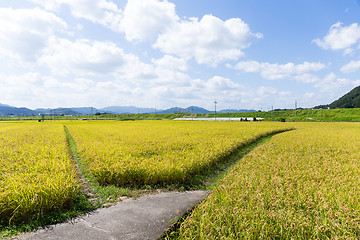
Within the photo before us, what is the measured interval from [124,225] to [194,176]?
161 inches

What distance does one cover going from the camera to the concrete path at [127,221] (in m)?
3.57

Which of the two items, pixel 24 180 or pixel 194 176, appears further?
pixel 194 176

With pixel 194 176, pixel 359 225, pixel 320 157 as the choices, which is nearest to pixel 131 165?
pixel 194 176

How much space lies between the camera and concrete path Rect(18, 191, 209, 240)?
3.57 metres

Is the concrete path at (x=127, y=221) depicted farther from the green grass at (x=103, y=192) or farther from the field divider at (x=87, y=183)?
the field divider at (x=87, y=183)

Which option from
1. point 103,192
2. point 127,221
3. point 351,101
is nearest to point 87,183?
point 103,192

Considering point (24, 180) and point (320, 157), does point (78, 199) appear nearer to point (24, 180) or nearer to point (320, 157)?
point (24, 180)

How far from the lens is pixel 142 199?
525cm

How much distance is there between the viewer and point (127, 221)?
159 inches

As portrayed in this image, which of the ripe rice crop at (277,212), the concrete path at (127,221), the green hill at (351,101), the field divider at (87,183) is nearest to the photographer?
the ripe rice crop at (277,212)

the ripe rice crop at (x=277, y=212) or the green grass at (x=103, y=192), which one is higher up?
the ripe rice crop at (x=277, y=212)

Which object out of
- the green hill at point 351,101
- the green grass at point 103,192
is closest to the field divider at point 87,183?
the green grass at point 103,192

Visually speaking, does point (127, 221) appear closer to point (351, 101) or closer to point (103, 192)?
point (103, 192)

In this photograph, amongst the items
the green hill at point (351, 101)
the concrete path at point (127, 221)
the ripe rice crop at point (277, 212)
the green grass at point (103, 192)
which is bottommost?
the green grass at point (103, 192)
